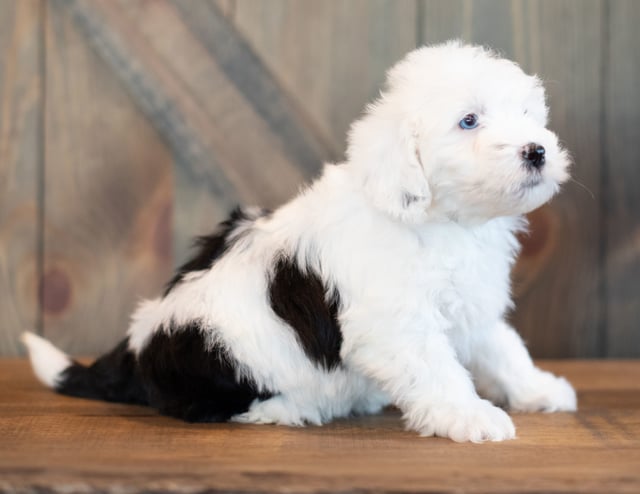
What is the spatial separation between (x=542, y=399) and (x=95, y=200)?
5.14 ft

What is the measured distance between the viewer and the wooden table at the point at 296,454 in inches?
65.6

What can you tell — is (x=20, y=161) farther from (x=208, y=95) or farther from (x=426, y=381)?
(x=426, y=381)

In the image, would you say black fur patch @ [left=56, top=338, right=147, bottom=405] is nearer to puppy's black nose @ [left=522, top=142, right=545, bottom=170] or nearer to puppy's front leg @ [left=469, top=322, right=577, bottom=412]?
puppy's front leg @ [left=469, top=322, right=577, bottom=412]

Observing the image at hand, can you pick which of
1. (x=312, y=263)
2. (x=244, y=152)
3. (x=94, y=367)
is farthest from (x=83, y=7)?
(x=312, y=263)

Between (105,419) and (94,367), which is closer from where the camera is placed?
(105,419)

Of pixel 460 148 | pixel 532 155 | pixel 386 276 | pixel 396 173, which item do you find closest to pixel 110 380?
pixel 386 276

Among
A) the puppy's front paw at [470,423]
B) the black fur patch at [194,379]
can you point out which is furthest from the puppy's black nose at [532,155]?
the black fur patch at [194,379]

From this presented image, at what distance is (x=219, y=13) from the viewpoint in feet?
9.73

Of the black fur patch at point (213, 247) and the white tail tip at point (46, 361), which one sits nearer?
the black fur patch at point (213, 247)

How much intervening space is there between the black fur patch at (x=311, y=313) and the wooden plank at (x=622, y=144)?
130 centimetres

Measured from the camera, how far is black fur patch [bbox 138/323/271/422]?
6.96 ft

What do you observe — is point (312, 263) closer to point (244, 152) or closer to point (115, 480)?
point (115, 480)

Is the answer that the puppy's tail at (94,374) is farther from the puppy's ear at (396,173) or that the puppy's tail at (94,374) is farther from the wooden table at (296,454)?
the puppy's ear at (396,173)

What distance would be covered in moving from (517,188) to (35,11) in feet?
5.93
